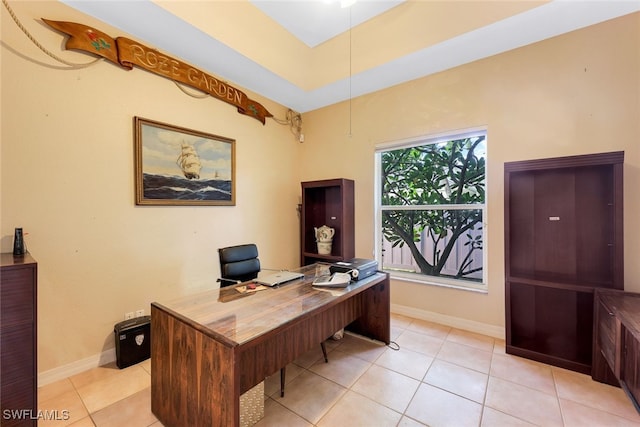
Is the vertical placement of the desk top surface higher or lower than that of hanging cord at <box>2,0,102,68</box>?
lower

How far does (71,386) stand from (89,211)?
133 centimetres

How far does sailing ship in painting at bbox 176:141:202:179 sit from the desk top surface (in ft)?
4.85

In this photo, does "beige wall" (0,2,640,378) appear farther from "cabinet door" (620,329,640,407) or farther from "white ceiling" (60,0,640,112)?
"cabinet door" (620,329,640,407)

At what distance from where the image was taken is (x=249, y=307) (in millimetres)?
1562

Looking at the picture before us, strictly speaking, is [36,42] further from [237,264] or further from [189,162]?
[237,264]

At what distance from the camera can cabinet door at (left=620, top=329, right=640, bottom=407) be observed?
56.5 inches

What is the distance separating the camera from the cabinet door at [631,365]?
1436 mm

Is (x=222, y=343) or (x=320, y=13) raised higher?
(x=320, y=13)

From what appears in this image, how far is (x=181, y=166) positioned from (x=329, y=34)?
2.31 metres

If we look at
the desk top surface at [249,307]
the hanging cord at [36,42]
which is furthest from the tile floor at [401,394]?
the hanging cord at [36,42]

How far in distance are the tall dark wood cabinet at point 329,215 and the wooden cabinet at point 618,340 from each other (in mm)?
2348

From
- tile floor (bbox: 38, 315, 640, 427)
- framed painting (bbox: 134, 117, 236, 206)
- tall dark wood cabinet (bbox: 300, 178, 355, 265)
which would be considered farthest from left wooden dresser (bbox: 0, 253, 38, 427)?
tall dark wood cabinet (bbox: 300, 178, 355, 265)

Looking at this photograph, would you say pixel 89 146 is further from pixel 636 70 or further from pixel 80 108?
pixel 636 70

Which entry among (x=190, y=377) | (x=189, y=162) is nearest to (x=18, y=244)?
Result: (x=189, y=162)
